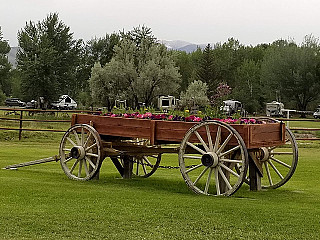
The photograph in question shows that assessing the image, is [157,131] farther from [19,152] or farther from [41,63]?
[41,63]

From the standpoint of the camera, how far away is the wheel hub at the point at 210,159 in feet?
30.5

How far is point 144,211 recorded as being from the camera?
25.4 ft

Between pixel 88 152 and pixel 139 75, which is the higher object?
pixel 139 75

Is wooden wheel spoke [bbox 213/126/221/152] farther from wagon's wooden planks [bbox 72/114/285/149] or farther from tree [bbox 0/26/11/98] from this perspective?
tree [bbox 0/26/11/98]

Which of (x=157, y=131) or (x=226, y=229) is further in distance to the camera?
(x=157, y=131)

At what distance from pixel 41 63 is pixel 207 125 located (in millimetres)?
49099

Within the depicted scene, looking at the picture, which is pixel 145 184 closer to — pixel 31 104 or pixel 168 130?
pixel 168 130

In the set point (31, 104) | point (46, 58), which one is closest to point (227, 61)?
point (31, 104)

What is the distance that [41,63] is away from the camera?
186 feet

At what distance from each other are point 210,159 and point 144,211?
1.95 meters

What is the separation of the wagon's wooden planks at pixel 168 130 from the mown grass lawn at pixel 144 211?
3.02 feet

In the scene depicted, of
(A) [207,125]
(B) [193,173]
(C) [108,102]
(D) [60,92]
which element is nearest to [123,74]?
(C) [108,102]

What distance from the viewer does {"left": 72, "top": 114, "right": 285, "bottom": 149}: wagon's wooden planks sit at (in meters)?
9.45

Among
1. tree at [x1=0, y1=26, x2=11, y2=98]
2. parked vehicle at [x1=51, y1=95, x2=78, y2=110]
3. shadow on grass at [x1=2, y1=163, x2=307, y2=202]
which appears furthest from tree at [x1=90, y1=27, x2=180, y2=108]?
shadow on grass at [x1=2, y1=163, x2=307, y2=202]
